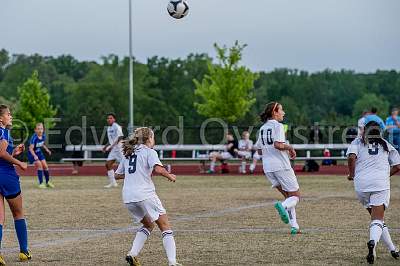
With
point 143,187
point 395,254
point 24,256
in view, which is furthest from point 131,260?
point 395,254

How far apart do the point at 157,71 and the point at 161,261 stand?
97530 millimetres

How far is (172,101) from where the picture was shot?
101500 mm

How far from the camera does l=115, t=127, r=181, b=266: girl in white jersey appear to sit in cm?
1004

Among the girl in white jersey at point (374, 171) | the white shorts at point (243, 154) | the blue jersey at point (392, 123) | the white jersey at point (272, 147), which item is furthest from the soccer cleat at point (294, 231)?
the white shorts at point (243, 154)

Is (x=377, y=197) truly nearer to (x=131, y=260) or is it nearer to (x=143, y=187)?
(x=143, y=187)

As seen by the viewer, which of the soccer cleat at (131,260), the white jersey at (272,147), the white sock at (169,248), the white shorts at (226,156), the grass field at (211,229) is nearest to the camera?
the white sock at (169,248)

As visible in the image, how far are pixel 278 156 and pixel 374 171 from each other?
11.0ft

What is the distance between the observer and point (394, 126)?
28.9m

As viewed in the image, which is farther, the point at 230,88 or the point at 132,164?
the point at 230,88

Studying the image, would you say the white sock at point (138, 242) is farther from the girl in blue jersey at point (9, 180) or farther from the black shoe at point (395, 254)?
the black shoe at point (395, 254)

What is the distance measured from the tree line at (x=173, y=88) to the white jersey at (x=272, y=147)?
51.8 metres

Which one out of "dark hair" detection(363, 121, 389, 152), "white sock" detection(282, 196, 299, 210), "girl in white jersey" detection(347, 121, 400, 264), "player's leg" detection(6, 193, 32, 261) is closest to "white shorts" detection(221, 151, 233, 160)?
"white sock" detection(282, 196, 299, 210)

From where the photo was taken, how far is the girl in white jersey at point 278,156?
13.6 meters

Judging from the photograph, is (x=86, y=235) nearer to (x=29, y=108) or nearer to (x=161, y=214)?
(x=161, y=214)
